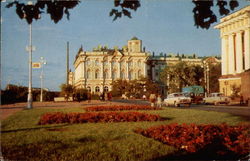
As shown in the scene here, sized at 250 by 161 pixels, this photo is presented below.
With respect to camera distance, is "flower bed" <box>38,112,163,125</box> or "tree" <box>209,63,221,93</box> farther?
"tree" <box>209,63,221,93</box>

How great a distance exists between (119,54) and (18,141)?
83229mm

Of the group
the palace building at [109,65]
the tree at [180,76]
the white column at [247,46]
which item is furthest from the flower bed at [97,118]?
the palace building at [109,65]

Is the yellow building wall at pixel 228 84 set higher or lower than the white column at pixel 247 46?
lower

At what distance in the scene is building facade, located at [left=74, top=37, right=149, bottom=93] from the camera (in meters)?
88.6

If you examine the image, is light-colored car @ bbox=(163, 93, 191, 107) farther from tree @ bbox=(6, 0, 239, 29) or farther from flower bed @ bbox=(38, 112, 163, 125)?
tree @ bbox=(6, 0, 239, 29)

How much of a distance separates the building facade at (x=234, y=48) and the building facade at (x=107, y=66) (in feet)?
145

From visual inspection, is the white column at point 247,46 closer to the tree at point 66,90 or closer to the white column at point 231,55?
the white column at point 231,55

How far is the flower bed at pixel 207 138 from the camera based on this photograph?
594 cm

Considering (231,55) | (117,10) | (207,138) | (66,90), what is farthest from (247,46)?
(117,10)

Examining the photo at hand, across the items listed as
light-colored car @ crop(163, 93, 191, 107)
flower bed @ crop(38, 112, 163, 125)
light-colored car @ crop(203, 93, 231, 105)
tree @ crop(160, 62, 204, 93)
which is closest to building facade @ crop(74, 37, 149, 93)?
tree @ crop(160, 62, 204, 93)

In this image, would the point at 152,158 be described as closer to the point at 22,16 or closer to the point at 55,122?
the point at 22,16

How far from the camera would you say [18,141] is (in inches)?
295

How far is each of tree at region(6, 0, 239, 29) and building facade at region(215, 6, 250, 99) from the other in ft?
114

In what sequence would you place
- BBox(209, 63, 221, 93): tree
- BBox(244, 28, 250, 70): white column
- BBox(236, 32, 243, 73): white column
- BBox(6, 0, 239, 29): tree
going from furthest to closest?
BBox(209, 63, 221, 93): tree → BBox(236, 32, 243, 73): white column → BBox(244, 28, 250, 70): white column → BBox(6, 0, 239, 29): tree
